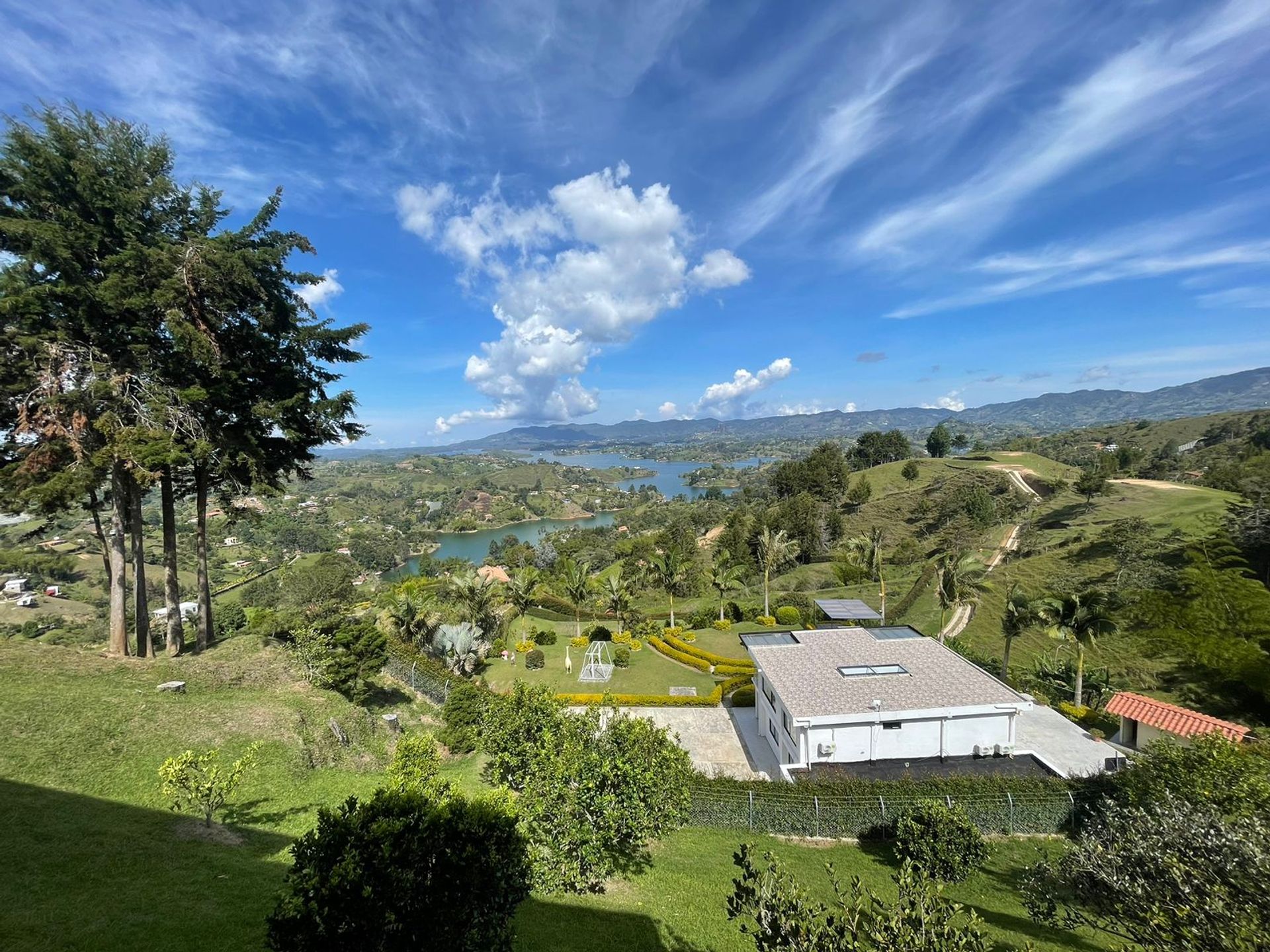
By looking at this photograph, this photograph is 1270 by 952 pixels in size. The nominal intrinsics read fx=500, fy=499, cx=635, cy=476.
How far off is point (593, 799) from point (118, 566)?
15425mm

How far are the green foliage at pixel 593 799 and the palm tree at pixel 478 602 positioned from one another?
66.7 feet

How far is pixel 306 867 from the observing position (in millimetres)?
5328

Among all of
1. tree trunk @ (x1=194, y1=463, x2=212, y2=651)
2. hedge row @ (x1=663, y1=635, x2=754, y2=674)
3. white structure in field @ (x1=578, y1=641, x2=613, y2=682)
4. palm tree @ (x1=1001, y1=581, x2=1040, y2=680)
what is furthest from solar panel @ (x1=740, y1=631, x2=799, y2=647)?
tree trunk @ (x1=194, y1=463, x2=212, y2=651)

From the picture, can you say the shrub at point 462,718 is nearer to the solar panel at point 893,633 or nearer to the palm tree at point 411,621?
the palm tree at point 411,621

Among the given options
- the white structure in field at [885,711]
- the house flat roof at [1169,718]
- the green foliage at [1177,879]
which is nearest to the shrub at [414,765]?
the green foliage at [1177,879]

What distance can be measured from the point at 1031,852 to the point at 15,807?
21408 millimetres

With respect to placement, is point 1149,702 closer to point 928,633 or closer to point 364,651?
point 928,633

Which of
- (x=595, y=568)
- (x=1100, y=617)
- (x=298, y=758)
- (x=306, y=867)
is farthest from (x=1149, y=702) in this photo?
(x=595, y=568)

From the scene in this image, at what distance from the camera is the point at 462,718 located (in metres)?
16.3

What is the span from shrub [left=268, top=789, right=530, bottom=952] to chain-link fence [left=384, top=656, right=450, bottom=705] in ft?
45.1

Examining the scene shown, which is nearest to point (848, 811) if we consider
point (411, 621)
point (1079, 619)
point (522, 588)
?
point (1079, 619)

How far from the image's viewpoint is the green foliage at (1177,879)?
4809mm

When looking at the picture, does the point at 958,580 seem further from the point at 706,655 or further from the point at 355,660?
the point at 355,660

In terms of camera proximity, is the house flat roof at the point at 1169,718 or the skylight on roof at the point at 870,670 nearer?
the house flat roof at the point at 1169,718
